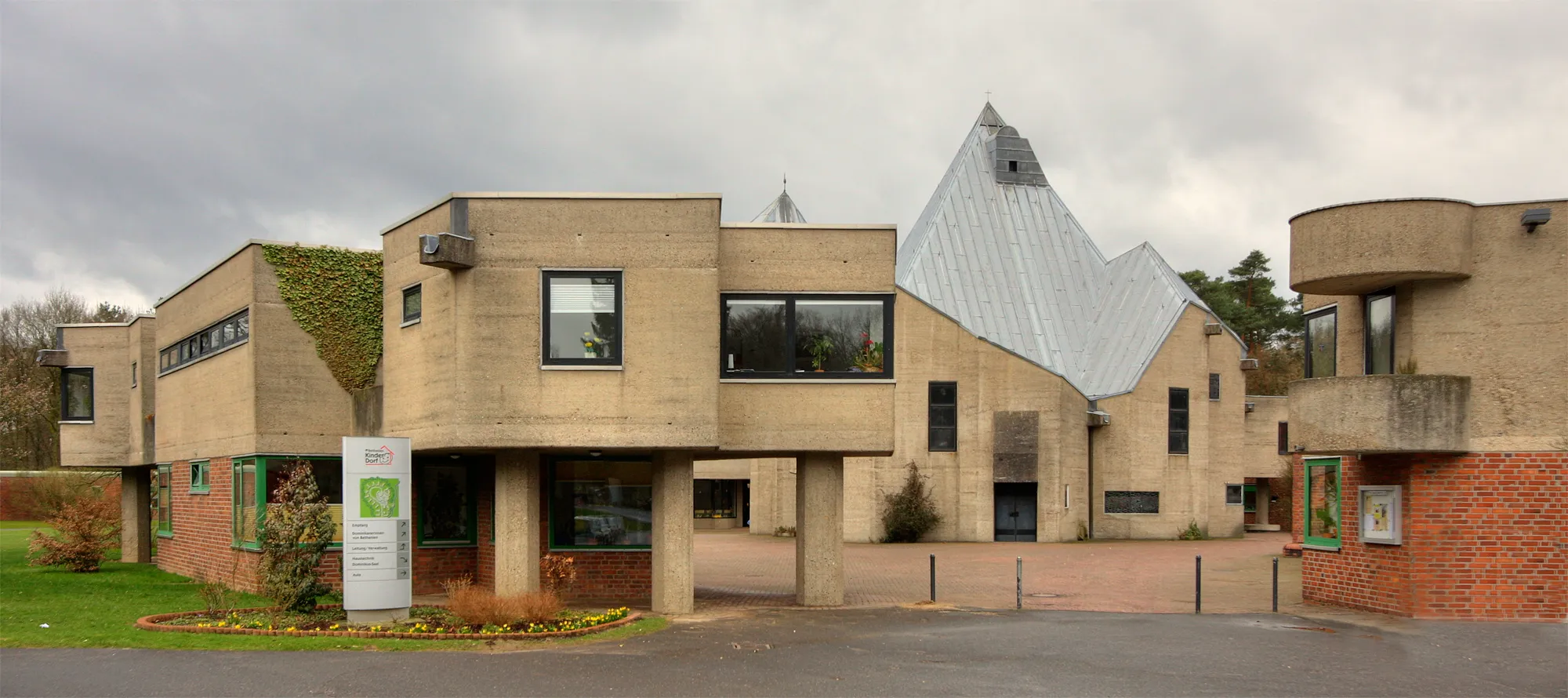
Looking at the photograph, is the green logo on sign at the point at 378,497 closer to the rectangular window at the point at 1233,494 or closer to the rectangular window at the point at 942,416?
the rectangular window at the point at 942,416

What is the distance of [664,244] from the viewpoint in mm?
17594

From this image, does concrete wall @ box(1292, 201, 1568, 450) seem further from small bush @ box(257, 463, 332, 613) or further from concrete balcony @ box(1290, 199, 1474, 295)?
small bush @ box(257, 463, 332, 613)

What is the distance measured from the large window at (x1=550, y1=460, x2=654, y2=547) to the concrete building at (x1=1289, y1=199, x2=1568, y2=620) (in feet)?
34.6

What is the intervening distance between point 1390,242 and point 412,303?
47.0 feet

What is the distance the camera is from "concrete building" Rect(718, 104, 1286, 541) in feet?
134

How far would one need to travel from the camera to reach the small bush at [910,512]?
40062 mm

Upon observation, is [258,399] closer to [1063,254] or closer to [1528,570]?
[1528,570]

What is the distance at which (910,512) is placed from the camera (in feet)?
132

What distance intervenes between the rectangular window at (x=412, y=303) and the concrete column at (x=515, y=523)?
2507mm

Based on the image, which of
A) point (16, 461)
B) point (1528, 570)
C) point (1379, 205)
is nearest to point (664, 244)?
point (1379, 205)

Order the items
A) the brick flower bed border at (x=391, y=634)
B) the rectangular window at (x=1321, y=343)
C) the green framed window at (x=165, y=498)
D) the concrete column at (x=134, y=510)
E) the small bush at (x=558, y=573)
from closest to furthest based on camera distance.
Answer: the brick flower bed border at (x=391, y=634) → the small bush at (x=558, y=573) → the rectangular window at (x=1321, y=343) → the green framed window at (x=165, y=498) → the concrete column at (x=134, y=510)

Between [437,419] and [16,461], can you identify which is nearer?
[437,419]

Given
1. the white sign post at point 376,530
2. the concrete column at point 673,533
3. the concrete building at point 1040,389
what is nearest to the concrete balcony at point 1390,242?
the concrete column at point 673,533

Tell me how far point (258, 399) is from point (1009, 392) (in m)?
25.8
